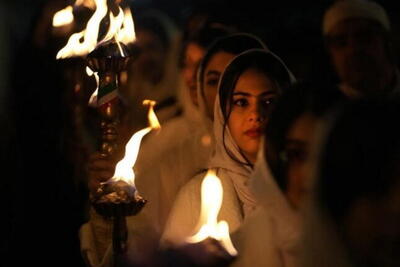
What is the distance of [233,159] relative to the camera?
12.6ft

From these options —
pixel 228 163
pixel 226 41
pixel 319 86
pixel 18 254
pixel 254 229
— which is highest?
pixel 226 41

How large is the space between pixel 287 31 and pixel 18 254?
10.7 feet

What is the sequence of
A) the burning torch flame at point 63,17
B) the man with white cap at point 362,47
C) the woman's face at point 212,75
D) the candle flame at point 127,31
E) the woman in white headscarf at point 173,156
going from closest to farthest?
1. the candle flame at point 127,31
2. the man with white cap at point 362,47
3. the woman in white headscarf at point 173,156
4. the woman's face at point 212,75
5. the burning torch flame at point 63,17

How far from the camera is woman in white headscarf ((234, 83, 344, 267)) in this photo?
9.45ft

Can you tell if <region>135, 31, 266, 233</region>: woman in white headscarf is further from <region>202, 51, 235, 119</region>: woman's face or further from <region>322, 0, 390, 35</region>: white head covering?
<region>322, 0, 390, 35</region>: white head covering

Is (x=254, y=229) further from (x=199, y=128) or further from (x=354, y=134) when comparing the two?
(x=199, y=128)

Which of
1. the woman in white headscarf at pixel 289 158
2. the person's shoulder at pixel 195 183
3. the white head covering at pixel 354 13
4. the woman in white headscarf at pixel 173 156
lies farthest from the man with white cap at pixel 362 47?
the woman in white headscarf at pixel 289 158

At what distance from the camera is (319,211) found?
245 cm

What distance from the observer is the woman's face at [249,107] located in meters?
3.75

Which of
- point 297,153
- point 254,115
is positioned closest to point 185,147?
point 254,115

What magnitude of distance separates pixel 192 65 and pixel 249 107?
118 cm

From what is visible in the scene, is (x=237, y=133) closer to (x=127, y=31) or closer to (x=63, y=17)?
(x=127, y=31)

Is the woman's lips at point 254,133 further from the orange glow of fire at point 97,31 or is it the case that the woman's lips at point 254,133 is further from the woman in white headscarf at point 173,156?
the orange glow of fire at point 97,31

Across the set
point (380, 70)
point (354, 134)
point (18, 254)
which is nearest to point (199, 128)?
point (380, 70)
